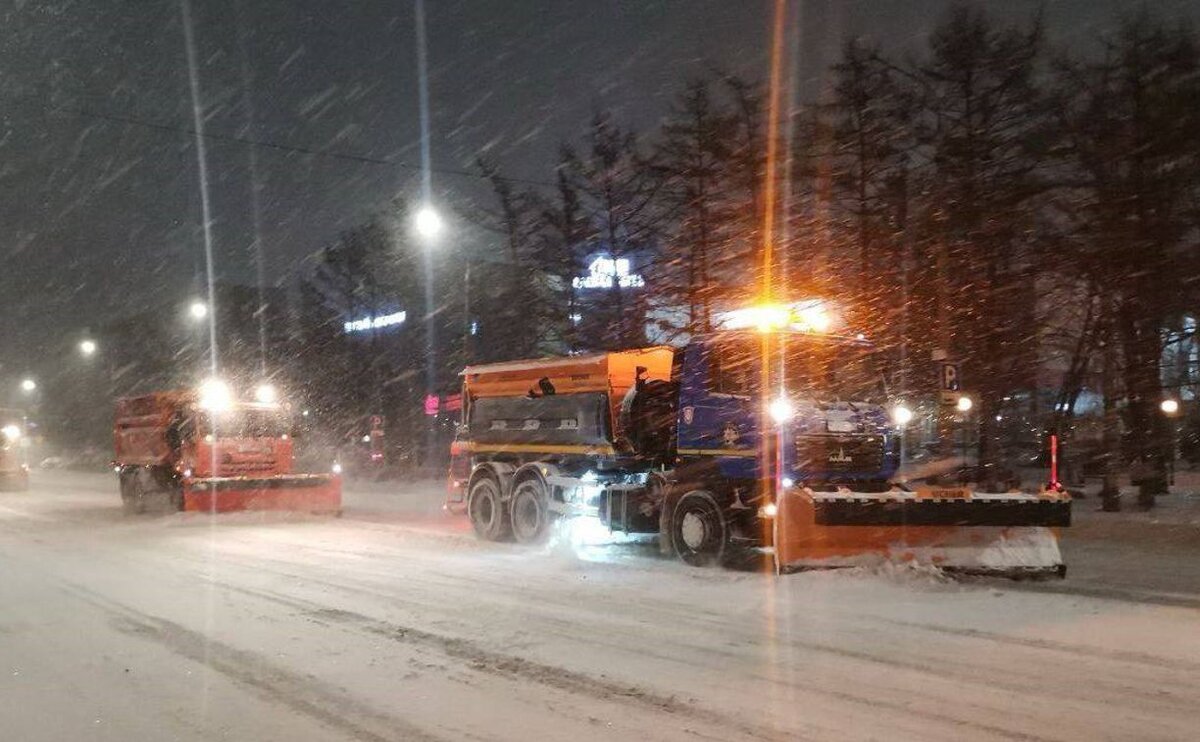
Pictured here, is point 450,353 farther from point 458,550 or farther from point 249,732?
point 249,732

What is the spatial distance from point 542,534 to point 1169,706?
33.1ft

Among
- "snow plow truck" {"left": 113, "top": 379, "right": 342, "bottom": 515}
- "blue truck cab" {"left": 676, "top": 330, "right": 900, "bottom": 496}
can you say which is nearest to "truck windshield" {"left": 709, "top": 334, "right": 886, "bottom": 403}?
"blue truck cab" {"left": 676, "top": 330, "right": 900, "bottom": 496}

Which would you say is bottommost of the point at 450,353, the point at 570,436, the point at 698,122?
the point at 570,436

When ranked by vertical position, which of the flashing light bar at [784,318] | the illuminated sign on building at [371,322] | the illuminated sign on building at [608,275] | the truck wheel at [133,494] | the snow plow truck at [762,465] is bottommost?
the truck wheel at [133,494]

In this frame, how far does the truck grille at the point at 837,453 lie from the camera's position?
11820 millimetres

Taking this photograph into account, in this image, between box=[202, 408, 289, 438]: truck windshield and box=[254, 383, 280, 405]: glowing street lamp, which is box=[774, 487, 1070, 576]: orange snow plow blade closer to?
box=[202, 408, 289, 438]: truck windshield

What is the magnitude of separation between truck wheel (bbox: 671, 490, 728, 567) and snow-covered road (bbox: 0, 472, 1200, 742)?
0.42 m

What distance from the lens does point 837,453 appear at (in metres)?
11.9

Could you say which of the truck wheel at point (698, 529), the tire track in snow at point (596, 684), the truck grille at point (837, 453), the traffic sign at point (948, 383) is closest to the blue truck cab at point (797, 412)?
the truck grille at point (837, 453)

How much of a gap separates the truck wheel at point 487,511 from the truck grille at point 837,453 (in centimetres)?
578

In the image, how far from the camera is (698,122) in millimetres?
23406

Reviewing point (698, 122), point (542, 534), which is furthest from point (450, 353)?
point (542, 534)

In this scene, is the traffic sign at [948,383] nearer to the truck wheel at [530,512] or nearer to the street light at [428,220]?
the truck wheel at [530,512]

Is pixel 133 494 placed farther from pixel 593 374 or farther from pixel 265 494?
pixel 593 374
